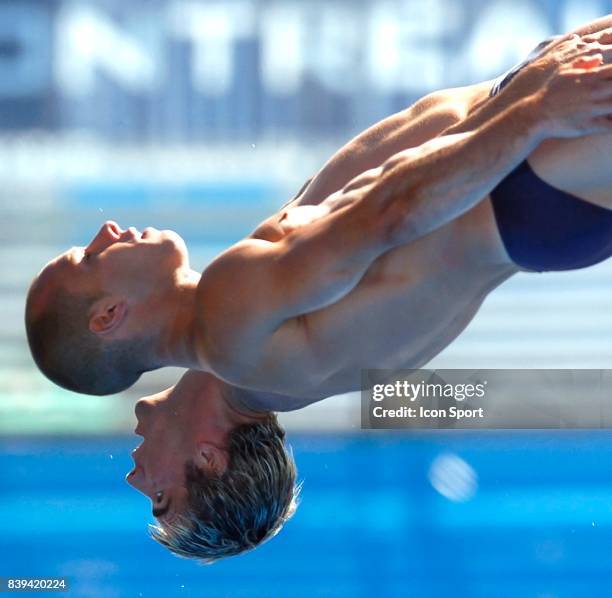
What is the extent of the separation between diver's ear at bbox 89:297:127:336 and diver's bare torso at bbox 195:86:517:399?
144mm

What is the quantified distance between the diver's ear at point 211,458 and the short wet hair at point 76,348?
18 centimetres

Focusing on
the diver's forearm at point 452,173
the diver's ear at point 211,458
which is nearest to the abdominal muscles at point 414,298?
the diver's forearm at point 452,173

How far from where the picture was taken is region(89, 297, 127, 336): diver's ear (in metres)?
1.27

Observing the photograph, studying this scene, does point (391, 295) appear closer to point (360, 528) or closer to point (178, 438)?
point (178, 438)

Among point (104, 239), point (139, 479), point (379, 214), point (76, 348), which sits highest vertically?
point (379, 214)

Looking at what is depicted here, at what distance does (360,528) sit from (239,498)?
618 mm

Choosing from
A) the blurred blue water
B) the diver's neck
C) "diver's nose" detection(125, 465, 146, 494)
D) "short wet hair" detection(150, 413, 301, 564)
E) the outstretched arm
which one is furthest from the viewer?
the blurred blue water

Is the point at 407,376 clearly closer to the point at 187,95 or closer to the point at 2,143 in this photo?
the point at 187,95

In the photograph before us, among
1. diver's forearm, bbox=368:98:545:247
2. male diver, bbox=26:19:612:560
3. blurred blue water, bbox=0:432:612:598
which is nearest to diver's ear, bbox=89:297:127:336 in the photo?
male diver, bbox=26:19:612:560

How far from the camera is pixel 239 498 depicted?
1.41 meters

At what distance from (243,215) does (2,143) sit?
0.51m

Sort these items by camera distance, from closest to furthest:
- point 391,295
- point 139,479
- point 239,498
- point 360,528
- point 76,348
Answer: point 391,295 < point 76,348 < point 239,498 < point 139,479 < point 360,528

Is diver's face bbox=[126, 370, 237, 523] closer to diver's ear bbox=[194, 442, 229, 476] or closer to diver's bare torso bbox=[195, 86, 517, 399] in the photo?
diver's ear bbox=[194, 442, 229, 476]

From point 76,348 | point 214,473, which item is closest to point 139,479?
point 214,473
